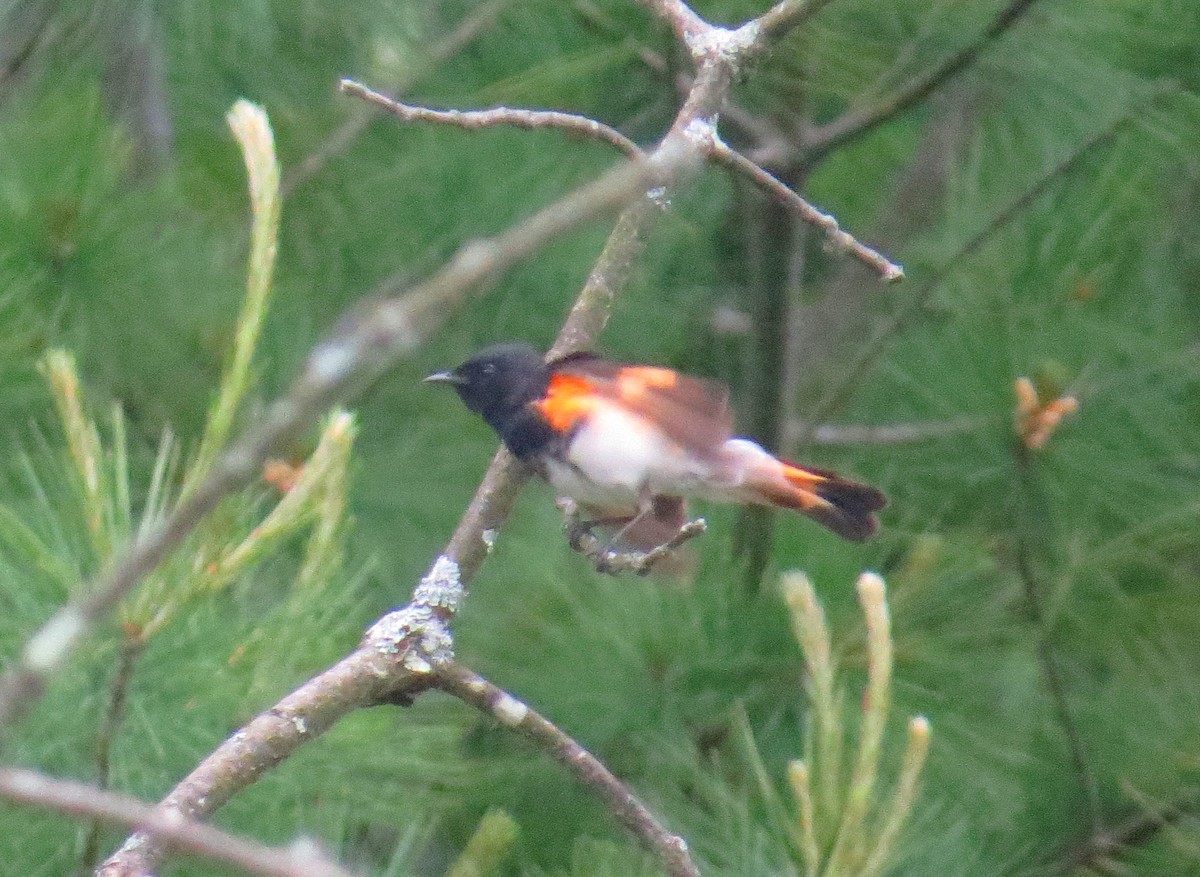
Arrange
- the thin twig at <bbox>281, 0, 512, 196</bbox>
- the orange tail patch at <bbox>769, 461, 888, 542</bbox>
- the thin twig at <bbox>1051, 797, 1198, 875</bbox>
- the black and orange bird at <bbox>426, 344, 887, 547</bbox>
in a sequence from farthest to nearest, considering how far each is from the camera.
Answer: the thin twig at <bbox>281, 0, 512, 196</bbox> < the thin twig at <bbox>1051, 797, 1198, 875</bbox> < the orange tail patch at <bbox>769, 461, 888, 542</bbox> < the black and orange bird at <bbox>426, 344, 887, 547</bbox>

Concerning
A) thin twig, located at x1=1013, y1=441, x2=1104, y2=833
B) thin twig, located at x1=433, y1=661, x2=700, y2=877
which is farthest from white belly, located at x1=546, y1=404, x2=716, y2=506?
thin twig, located at x1=1013, y1=441, x2=1104, y2=833

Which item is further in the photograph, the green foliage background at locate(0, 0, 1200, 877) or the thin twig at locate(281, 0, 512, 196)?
the thin twig at locate(281, 0, 512, 196)

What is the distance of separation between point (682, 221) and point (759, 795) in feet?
2.98

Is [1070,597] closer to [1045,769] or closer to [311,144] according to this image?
[1045,769]

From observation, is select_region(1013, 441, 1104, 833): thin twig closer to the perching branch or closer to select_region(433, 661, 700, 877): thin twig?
the perching branch

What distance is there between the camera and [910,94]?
1.82 metres

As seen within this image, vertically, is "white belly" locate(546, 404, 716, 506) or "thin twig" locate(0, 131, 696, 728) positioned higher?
"thin twig" locate(0, 131, 696, 728)

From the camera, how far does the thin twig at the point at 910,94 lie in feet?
5.69

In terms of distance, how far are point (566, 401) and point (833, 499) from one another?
26cm

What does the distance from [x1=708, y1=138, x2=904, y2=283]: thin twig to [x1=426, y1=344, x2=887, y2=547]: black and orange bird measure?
180 millimetres

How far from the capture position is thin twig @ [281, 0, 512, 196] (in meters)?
2.02

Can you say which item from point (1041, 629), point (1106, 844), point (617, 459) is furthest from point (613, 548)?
point (1106, 844)

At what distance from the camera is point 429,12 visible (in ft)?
6.77

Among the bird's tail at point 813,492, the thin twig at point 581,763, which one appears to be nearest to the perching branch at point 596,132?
the bird's tail at point 813,492
